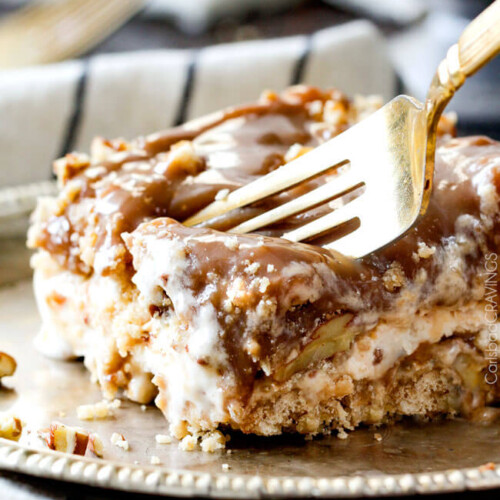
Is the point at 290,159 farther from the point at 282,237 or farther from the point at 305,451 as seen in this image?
the point at 305,451

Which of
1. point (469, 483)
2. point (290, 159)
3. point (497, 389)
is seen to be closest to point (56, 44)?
point (290, 159)

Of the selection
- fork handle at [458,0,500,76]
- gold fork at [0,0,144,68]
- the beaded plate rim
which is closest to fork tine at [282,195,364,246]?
fork handle at [458,0,500,76]

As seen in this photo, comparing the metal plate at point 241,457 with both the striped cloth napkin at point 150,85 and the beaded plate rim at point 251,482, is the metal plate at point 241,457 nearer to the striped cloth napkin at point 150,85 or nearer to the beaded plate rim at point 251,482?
the beaded plate rim at point 251,482

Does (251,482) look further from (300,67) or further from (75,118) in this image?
(300,67)

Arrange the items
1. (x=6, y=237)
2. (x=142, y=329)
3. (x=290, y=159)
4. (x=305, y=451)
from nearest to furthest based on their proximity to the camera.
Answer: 1. (x=305, y=451)
2. (x=142, y=329)
3. (x=290, y=159)
4. (x=6, y=237)

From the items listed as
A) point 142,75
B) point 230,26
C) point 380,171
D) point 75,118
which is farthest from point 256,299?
point 230,26

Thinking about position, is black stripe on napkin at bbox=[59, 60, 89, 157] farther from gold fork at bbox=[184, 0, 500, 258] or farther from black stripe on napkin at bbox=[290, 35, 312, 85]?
gold fork at bbox=[184, 0, 500, 258]
